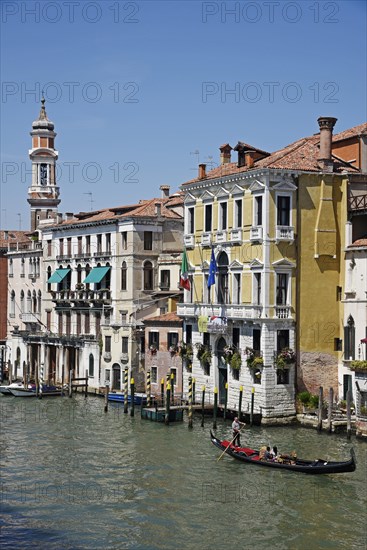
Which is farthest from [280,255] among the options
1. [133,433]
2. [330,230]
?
[133,433]

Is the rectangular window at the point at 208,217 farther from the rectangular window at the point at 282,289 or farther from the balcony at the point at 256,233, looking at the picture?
the rectangular window at the point at 282,289

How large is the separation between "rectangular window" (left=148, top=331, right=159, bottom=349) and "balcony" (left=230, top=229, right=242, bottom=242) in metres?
→ 8.00

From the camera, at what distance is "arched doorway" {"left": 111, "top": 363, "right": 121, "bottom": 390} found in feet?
156

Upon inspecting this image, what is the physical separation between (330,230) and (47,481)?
49.9 ft

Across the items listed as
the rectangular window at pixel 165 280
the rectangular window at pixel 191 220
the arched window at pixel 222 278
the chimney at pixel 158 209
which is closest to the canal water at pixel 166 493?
→ the arched window at pixel 222 278

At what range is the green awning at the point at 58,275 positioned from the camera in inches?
2111

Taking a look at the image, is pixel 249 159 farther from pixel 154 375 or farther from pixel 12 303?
pixel 12 303

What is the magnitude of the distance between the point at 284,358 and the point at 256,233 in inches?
187

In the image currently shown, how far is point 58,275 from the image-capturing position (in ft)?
178

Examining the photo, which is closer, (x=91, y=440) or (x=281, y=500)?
(x=281, y=500)

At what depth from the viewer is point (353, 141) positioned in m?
38.8

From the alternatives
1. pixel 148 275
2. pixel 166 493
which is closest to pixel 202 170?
pixel 148 275

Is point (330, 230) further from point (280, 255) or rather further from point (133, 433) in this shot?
point (133, 433)

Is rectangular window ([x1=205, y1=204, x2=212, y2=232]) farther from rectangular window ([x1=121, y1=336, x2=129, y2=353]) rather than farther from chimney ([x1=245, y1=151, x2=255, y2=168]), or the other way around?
rectangular window ([x1=121, y1=336, x2=129, y2=353])
